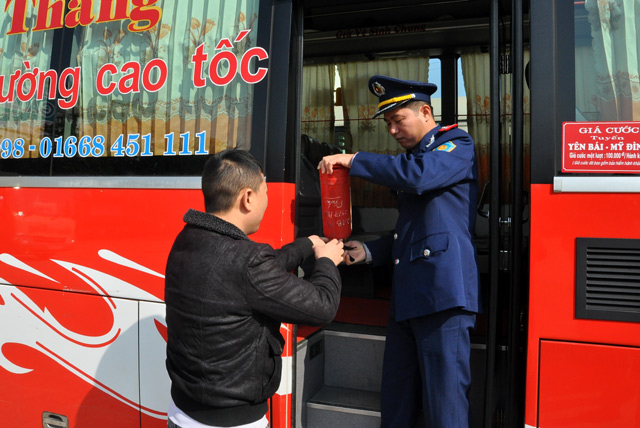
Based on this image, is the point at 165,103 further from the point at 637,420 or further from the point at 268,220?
the point at 637,420

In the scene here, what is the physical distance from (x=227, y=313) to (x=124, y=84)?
1.47 meters

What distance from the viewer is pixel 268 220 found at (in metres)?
2.17

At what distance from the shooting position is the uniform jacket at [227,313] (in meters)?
1.51

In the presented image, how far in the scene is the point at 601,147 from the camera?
5.94 ft

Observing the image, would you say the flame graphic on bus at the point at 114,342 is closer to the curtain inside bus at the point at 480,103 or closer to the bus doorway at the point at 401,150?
the bus doorway at the point at 401,150

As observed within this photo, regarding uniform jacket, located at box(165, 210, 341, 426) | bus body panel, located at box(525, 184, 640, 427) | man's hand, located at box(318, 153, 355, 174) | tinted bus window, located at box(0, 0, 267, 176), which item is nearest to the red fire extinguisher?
man's hand, located at box(318, 153, 355, 174)

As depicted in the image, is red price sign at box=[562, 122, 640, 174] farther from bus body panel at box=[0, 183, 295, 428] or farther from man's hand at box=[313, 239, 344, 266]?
bus body panel at box=[0, 183, 295, 428]

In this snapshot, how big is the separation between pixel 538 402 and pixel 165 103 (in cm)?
196

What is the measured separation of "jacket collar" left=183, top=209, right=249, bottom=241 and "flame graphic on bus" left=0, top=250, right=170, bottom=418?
34.5 inches

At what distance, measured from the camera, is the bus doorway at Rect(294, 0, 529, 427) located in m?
1.99

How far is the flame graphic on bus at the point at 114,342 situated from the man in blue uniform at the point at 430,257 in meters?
0.97

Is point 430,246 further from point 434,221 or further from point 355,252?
point 355,252

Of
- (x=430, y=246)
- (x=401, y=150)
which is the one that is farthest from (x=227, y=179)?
(x=401, y=150)

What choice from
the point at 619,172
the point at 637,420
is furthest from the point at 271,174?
the point at 637,420
